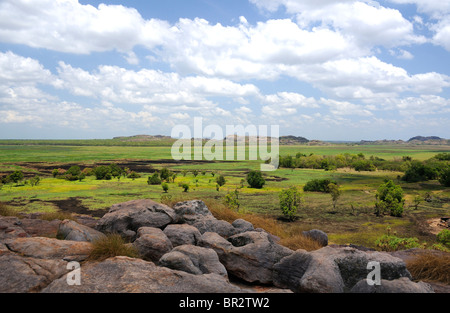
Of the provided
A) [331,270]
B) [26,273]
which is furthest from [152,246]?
[331,270]

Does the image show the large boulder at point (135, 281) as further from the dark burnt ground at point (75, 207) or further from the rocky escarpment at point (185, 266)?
the dark burnt ground at point (75, 207)

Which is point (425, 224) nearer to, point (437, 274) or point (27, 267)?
point (437, 274)

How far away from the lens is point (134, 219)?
13953 mm

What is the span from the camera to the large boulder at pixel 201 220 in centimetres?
1412

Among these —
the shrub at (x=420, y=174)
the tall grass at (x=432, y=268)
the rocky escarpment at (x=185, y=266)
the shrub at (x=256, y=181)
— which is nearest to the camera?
the rocky escarpment at (x=185, y=266)

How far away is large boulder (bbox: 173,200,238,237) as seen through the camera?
1412 centimetres

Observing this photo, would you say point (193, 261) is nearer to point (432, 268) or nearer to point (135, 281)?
point (135, 281)

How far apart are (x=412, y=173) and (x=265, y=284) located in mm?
89599

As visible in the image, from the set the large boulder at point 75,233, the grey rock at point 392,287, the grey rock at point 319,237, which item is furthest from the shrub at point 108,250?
the grey rock at point 319,237

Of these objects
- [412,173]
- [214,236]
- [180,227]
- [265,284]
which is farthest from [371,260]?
[412,173]

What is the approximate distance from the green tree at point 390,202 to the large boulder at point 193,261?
42558 mm

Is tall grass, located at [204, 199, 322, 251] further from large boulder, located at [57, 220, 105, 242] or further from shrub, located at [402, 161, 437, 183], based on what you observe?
shrub, located at [402, 161, 437, 183]

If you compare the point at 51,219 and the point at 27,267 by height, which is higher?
the point at 27,267

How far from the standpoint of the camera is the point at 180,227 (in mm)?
12953
